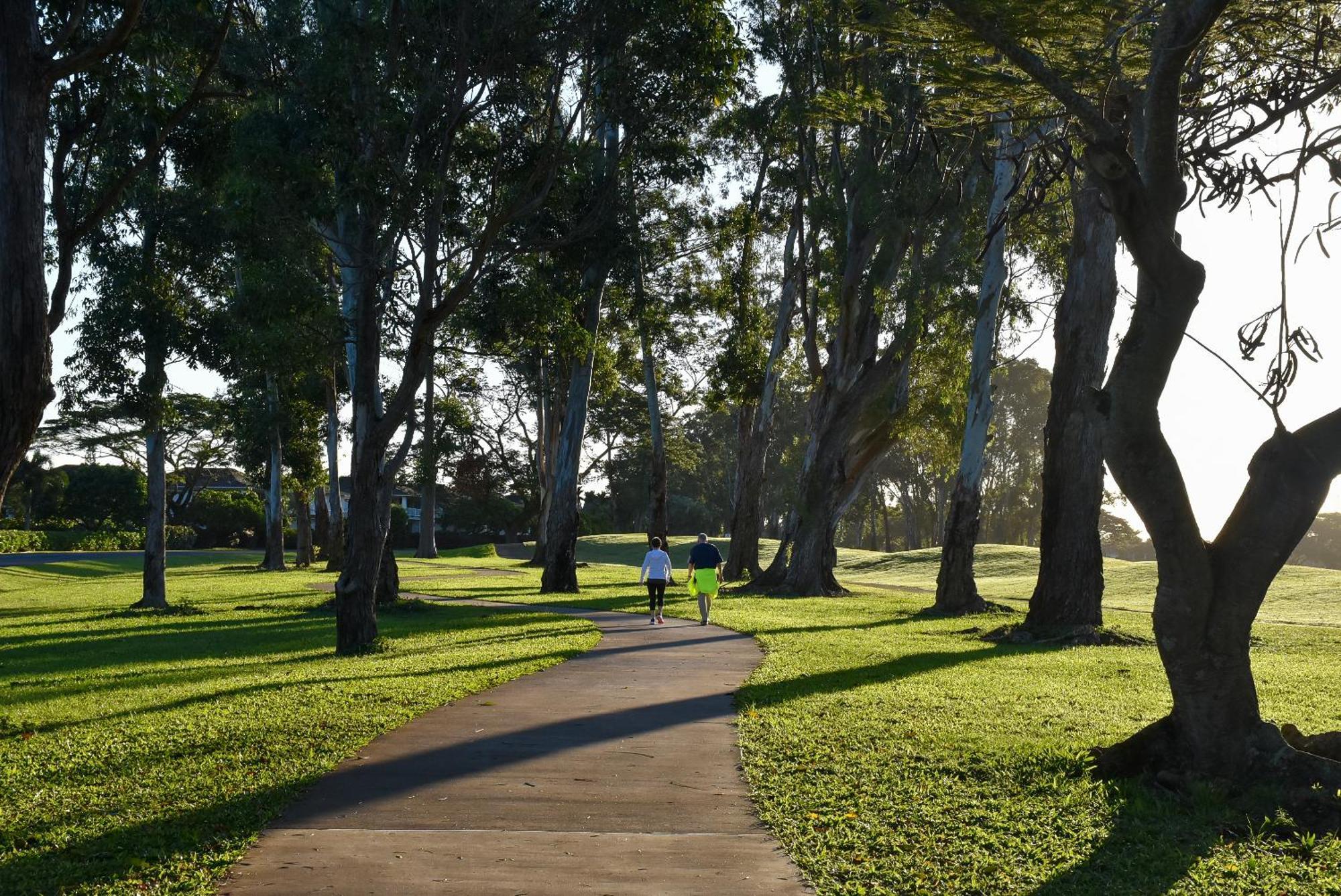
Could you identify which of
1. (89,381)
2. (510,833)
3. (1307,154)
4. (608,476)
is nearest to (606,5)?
(1307,154)

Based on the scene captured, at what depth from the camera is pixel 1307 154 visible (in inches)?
312

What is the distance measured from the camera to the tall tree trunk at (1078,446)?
18.0 m

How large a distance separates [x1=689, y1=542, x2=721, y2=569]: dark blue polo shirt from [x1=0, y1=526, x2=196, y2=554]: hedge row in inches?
1650

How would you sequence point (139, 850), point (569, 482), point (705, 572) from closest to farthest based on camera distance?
point (139, 850) → point (705, 572) → point (569, 482)

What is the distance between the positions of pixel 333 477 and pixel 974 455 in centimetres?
2107

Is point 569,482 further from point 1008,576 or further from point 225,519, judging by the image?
point 225,519

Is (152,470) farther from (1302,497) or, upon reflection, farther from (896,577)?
(896,577)

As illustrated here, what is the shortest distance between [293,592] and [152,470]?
6.19m

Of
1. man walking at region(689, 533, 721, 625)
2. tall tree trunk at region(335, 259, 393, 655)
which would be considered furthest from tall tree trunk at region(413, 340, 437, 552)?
man walking at region(689, 533, 721, 625)

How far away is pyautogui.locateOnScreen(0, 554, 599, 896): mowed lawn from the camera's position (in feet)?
18.8

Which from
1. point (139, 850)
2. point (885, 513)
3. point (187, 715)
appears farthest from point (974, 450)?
point (885, 513)


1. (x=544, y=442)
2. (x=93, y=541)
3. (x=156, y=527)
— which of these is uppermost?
(x=544, y=442)

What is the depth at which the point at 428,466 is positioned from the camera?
113 ft

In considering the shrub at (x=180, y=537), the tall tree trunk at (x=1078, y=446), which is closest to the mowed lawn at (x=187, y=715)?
the tall tree trunk at (x=1078, y=446)
